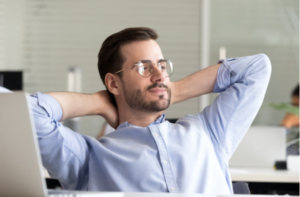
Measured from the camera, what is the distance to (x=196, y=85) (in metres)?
1.57

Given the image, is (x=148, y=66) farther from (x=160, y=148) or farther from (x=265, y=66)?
(x=265, y=66)

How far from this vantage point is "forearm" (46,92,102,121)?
1321 millimetres

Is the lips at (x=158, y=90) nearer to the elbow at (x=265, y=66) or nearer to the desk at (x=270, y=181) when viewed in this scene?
the elbow at (x=265, y=66)

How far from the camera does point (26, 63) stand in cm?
430

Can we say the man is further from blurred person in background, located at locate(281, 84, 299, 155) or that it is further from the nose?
blurred person in background, located at locate(281, 84, 299, 155)

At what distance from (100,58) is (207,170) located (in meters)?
0.74

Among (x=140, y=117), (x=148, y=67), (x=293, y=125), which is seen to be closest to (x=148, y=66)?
(x=148, y=67)

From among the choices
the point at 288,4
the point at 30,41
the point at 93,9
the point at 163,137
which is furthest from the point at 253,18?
the point at 163,137

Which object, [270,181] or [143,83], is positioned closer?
[143,83]

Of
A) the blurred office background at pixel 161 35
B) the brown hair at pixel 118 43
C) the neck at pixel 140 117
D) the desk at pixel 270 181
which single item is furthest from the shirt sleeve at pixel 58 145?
the blurred office background at pixel 161 35

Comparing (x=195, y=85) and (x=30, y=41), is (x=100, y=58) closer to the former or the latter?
(x=195, y=85)

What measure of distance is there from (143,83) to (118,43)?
243 mm

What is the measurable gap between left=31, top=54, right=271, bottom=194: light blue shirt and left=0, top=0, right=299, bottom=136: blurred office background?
2.69 metres

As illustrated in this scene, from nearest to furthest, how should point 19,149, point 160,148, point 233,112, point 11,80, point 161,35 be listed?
point 19,149, point 160,148, point 233,112, point 11,80, point 161,35
